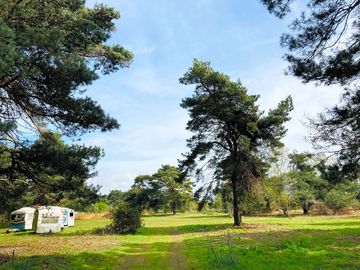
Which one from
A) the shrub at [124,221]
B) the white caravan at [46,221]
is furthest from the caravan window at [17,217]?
the shrub at [124,221]

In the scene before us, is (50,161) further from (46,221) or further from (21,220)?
(21,220)

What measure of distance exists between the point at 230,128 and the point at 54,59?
2155 centimetres

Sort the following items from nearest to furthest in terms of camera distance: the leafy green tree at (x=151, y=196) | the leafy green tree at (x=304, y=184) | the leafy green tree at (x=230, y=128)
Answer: the leafy green tree at (x=230, y=128) < the leafy green tree at (x=304, y=184) < the leafy green tree at (x=151, y=196)

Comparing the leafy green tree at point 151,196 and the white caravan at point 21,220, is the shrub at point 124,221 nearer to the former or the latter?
the white caravan at point 21,220

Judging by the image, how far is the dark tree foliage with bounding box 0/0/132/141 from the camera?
10.1 meters

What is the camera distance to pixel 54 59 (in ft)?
36.2

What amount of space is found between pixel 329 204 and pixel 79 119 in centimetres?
5586

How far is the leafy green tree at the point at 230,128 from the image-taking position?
94.9 feet

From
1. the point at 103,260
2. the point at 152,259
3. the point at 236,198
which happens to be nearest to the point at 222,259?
the point at 152,259

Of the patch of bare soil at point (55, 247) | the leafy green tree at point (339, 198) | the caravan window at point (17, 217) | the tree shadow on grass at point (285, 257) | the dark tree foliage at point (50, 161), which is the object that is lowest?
the tree shadow on grass at point (285, 257)

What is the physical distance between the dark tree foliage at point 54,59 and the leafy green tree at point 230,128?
15239 mm

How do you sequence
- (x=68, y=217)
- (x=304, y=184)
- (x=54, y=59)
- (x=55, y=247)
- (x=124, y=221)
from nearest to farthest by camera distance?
(x=54, y=59) < (x=55, y=247) < (x=124, y=221) < (x=68, y=217) < (x=304, y=184)

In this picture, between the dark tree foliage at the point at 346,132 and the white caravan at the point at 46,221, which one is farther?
the white caravan at the point at 46,221

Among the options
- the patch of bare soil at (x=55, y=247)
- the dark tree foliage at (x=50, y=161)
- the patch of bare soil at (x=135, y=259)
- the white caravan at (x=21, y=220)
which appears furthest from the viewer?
the white caravan at (x=21, y=220)
